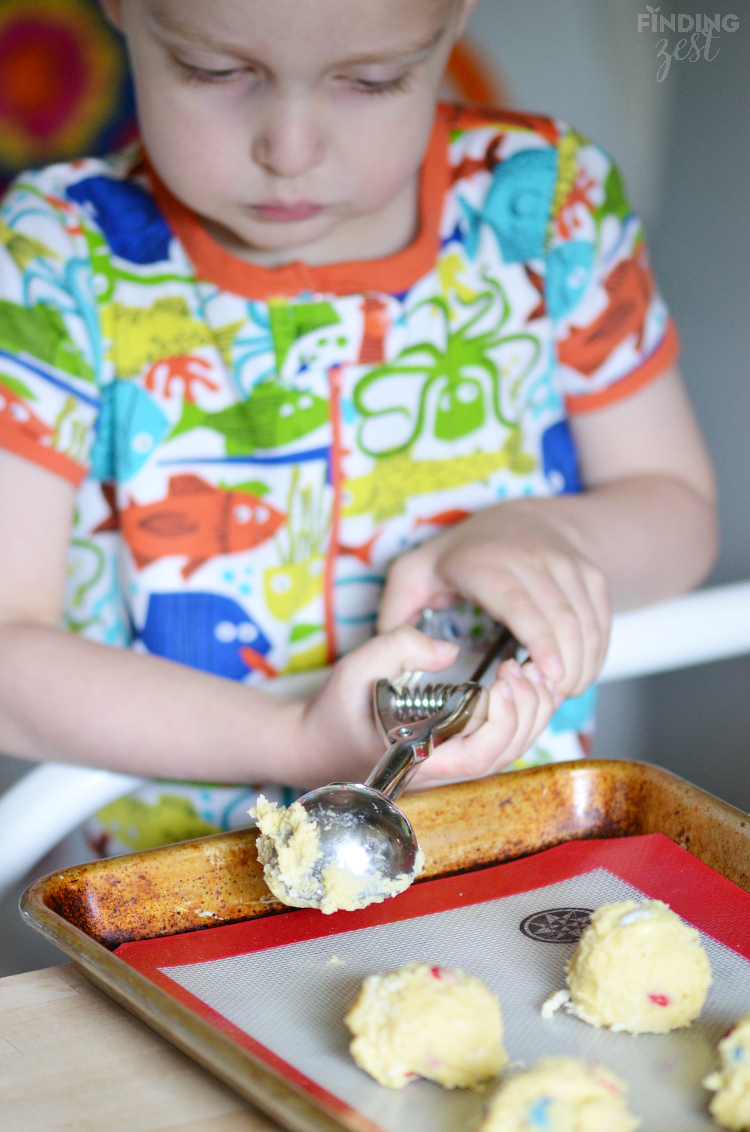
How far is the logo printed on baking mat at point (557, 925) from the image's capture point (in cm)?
38

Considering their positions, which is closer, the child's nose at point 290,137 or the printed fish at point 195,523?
the child's nose at point 290,137

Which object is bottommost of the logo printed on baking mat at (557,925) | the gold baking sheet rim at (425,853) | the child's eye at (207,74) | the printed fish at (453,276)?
the logo printed on baking mat at (557,925)

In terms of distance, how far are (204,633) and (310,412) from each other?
140mm

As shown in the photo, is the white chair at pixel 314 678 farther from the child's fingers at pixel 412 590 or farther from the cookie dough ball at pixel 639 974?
the cookie dough ball at pixel 639 974

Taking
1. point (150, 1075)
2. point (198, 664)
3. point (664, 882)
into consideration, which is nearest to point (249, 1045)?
point (150, 1075)

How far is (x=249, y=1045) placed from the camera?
0.33 m

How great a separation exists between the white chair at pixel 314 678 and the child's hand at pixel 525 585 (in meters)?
0.06

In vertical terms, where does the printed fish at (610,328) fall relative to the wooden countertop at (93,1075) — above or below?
above

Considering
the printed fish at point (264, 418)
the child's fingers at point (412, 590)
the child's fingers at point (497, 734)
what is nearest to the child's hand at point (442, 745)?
the child's fingers at point (497, 734)

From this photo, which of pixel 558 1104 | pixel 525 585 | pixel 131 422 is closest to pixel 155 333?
pixel 131 422

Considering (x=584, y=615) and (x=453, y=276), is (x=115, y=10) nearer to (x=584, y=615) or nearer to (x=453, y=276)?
(x=453, y=276)

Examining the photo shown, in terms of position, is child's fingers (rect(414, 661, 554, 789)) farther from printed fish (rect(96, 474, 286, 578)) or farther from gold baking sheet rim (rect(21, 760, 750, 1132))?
printed fish (rect(96, 474, 286, 578))

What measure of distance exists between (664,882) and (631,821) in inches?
1.6

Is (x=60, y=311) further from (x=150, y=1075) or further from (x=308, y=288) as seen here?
(x=150, y=1075)
